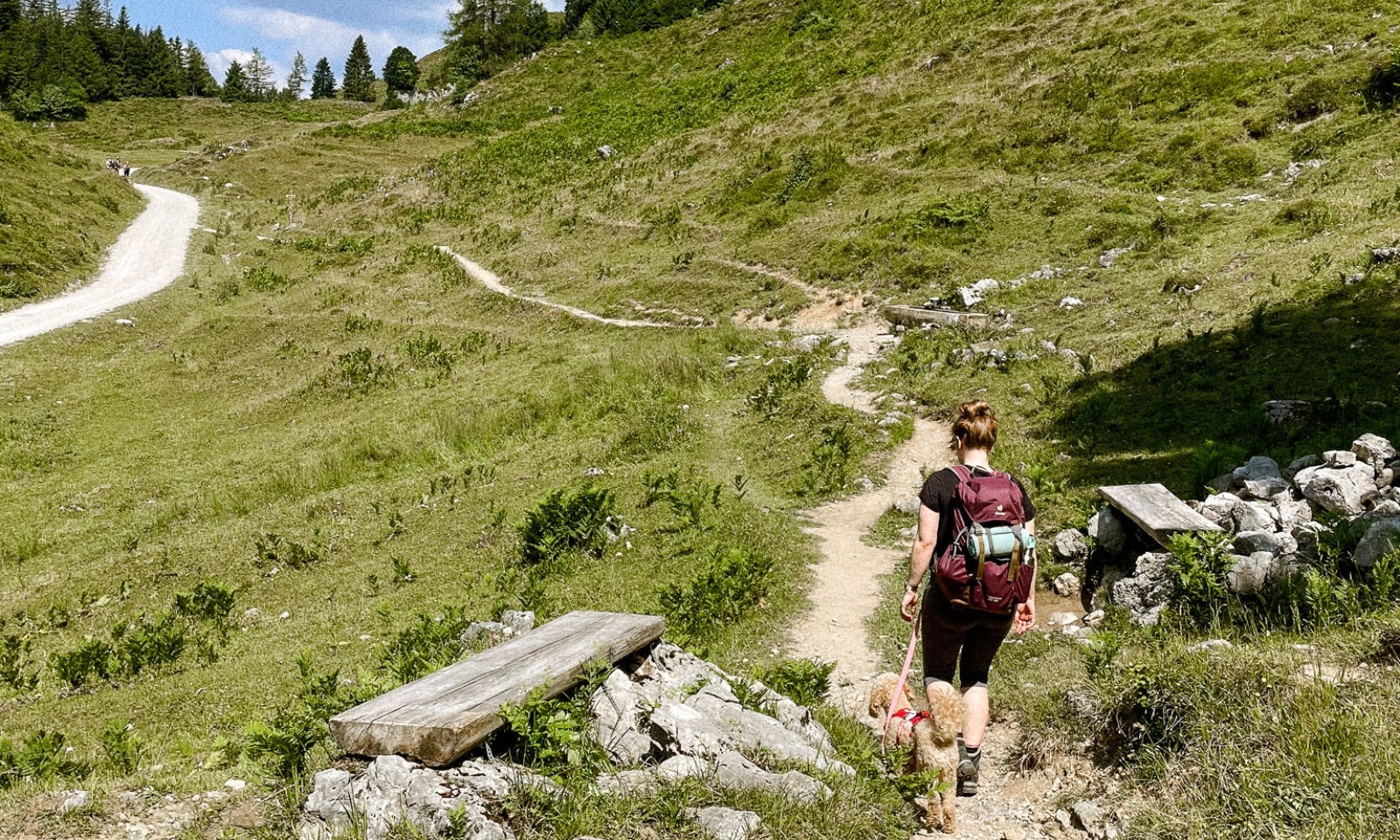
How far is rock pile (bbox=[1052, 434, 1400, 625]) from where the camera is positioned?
22.7 ft

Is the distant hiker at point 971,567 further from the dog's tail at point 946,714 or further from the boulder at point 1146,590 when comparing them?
the boulder at point 1146,590

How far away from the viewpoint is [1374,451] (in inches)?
320

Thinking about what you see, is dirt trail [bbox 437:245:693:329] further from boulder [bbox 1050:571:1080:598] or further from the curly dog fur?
the curly dog fur

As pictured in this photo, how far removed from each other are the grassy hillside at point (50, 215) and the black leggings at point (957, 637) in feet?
119

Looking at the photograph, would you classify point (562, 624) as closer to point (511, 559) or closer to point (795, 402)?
point (511, 559)

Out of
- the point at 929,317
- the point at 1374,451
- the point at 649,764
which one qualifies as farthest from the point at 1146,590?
the point at 929,317

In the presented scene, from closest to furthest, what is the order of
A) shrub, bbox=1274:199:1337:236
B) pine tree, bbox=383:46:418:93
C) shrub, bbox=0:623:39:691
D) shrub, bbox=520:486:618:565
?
shrub, bbox=0:623:39:691 < shrub, bbox=520:486:618:565 < shrub, bbox=1274:199:1337:236 < pine tree, bbox=383:46:418:93

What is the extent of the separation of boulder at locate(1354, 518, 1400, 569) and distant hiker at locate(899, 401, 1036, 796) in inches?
119

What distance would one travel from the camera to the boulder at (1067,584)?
9.11 m

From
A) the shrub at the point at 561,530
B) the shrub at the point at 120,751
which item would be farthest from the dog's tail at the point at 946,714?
the shrub at the point at 561,530

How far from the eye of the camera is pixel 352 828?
4266mm

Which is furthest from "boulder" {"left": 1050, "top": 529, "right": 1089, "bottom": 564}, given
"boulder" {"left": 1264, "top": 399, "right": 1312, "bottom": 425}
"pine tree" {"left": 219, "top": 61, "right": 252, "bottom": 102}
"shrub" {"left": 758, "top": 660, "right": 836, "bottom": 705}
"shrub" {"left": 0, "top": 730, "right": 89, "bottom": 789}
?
"pine tree" {"left": 219, "top": 61, "right": 252, "bottom": 102}

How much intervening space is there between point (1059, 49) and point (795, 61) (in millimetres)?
20177

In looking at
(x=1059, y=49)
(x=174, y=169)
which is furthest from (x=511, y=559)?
(x=174, y=169)
